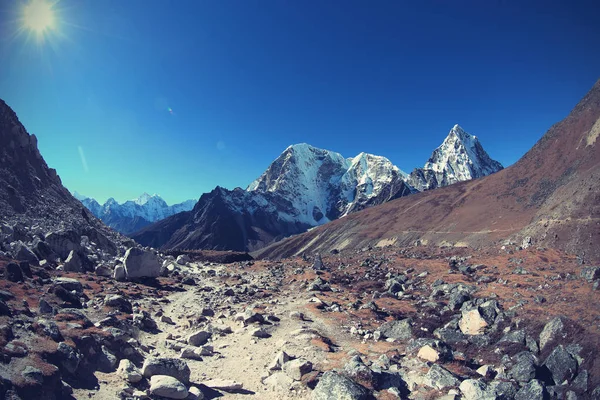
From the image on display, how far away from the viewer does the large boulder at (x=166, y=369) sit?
12508 mm

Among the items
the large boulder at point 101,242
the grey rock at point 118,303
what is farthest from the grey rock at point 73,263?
the grey rock at point 118,303

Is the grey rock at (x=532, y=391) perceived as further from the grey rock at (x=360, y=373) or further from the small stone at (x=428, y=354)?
the grey rock at (x=360, y=373)

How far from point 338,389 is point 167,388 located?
5.99 metres

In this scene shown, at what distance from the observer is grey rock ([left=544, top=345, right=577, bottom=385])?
528 inches

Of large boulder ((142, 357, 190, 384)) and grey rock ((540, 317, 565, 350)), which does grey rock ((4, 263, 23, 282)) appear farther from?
grey rock ((540, 317, 565, 350))

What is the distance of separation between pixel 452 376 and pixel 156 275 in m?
32.7

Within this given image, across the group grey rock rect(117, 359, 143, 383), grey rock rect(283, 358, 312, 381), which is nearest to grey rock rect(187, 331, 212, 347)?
grey rock rect(117, 359, 143, 383)

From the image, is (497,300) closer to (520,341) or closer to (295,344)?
(520,341)

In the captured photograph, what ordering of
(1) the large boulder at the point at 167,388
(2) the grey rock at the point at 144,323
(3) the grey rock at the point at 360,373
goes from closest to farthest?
(1) the large boulder at the point at 167,388, (3) the grey rock at the point at 360,373, (2) the grey rock at the point at 144,323

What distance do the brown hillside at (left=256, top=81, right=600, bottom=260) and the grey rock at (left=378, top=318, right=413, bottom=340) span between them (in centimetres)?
2749

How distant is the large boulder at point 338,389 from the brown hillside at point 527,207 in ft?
117

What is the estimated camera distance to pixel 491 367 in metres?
15.1

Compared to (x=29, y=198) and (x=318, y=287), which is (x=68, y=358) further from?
(x=29, y=198)

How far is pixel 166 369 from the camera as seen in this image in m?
12.7
